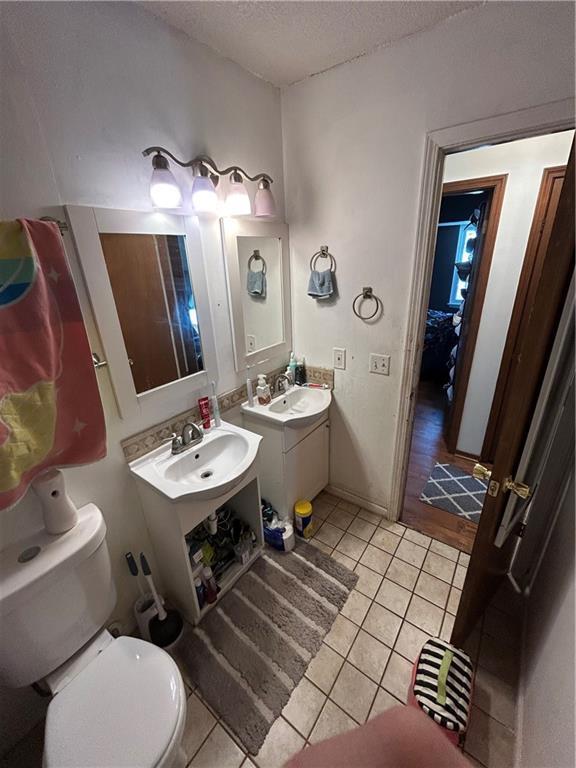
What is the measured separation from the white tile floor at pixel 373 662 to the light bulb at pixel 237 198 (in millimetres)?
1915

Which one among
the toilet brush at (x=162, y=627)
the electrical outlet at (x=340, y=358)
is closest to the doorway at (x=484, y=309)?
the electrical outlet at (x=340, y=358)

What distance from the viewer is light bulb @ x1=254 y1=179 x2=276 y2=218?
1.53m

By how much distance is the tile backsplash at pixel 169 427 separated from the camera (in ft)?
4.47

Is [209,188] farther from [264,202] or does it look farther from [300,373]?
[300,373]

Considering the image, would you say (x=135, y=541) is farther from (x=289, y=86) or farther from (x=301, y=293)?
(x=289, y=86)

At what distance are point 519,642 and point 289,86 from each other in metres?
2.91

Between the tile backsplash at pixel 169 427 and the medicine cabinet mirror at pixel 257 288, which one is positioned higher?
the medicine cabinet mirror at pixel 257 288

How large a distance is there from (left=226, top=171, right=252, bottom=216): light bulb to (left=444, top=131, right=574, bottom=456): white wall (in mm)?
1447

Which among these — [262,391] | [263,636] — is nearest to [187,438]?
[262,391]

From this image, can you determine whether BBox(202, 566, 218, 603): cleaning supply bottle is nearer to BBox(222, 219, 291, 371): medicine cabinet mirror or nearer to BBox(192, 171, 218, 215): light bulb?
BBox(222, 219, 291, 371): medicine cabinet mirror

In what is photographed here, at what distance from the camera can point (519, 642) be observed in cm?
142

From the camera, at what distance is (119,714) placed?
37.2 inches

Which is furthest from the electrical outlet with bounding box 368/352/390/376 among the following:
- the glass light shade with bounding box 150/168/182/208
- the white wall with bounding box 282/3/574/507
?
the glass light shade with bounding box 150/168/182/208

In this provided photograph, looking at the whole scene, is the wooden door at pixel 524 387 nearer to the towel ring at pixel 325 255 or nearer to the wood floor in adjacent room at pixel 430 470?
the wood floor in adjacent room at pixel 430 470
